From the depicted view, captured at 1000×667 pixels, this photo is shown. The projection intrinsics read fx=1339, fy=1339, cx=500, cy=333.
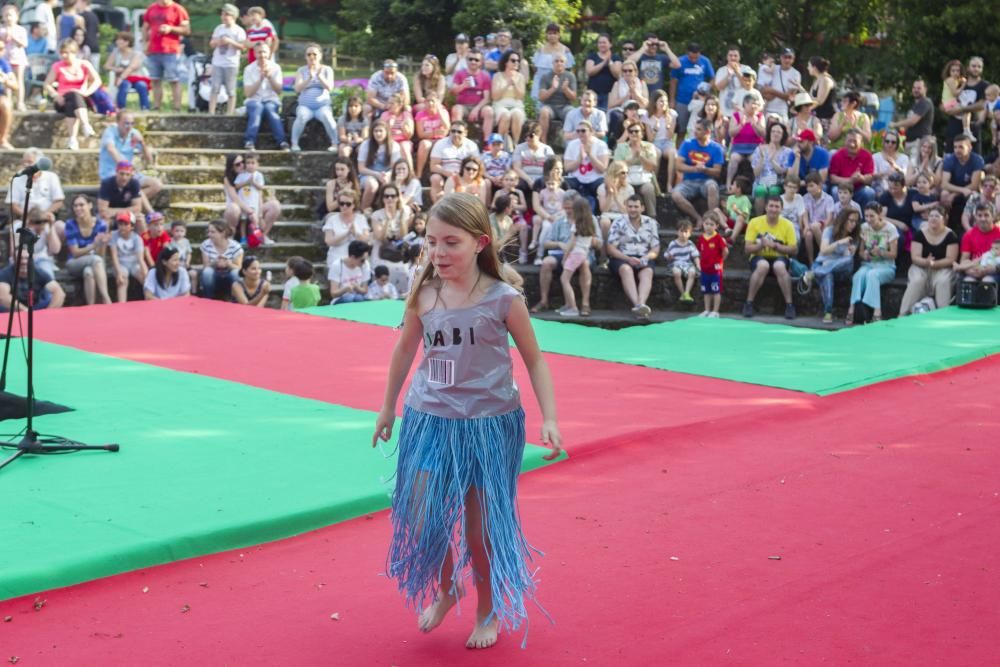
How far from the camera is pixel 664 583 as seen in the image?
160 inches

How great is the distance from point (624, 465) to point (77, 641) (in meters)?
2.59

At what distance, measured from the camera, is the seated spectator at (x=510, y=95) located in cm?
1401

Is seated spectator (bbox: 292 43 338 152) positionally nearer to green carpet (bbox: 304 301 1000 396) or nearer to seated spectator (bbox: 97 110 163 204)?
seated spectator (bbox: 97 110 163 204)

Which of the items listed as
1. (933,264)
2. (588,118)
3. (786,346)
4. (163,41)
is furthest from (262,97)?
(786,346)

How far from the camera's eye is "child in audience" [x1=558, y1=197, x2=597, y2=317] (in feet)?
38.0

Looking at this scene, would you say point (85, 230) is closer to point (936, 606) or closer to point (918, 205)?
point (918, 205)

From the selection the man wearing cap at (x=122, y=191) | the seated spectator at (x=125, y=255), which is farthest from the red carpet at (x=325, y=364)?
the man wearing cap at (x=122, y=191)

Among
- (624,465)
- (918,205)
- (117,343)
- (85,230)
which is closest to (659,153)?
(918,205)

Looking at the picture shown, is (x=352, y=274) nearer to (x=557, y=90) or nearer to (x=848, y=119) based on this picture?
(x=557, y=90)

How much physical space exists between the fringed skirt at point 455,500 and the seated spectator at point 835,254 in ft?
26.8

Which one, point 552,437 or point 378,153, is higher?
point 378,153

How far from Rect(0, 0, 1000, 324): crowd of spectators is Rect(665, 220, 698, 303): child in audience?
0.02m

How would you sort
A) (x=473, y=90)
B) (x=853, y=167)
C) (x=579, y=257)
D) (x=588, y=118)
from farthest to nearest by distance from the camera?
(x=473, y=90) < (x=588, y=118) < (x=853, y=167) < (x=579, y=257)

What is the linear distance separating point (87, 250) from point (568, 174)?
14.8 feet
